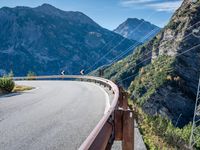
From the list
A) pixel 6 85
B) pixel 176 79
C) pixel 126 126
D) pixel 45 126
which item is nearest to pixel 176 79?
pixel 176 79

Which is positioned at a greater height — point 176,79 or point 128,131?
point 128,131

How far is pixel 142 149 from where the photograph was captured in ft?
Result: 21.6

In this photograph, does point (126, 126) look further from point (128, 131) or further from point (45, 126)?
point (45, 126)

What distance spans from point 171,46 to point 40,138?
176 meters

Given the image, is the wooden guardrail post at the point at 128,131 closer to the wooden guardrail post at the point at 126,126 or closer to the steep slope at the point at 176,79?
the wooden guardrail post at the point at 126,126

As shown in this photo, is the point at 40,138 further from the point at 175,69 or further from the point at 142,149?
the point at 175,69

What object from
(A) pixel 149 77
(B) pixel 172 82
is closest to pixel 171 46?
(A) pixel 149 77

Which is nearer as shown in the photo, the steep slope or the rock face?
the steep slope

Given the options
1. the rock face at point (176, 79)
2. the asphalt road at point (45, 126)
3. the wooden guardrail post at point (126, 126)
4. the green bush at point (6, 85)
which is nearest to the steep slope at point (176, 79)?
the rock face at point (176, 79)

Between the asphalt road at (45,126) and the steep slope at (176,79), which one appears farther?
the steep slope at (176,79)

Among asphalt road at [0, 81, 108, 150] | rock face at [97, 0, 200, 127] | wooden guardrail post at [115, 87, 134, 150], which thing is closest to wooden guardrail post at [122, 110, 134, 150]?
wooden guardrail post at [115, 87, 134, 150]

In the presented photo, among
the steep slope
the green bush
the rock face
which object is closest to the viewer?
the green bush

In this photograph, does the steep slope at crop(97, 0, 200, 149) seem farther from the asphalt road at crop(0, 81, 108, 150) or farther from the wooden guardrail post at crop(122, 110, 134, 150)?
the wooden guardrail post at crop(122, 110, 134, 150)

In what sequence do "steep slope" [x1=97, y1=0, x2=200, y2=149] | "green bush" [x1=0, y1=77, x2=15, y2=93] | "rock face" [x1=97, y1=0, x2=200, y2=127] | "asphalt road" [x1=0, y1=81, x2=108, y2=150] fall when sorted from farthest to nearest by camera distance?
"rock face" [x1=97, y1=0, x2=200, y2=127], "steep slope" [x1=97, y1=0, x2=200, y2=149], "green bush" [x1=0, y1=77, x2=15, y2=93], "asphalt road" [x1=0, y1=81, x2=108, y2=150]
